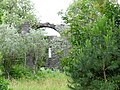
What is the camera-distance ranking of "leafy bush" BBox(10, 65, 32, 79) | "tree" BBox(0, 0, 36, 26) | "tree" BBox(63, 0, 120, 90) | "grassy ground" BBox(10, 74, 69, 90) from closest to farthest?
"tree" BBox(63, 0, 120, 90)
"grassy ground" BBox(10, 74, 69, 90)
"leafy bush" BBox(10, 65, 32, 79)
"tree" BBox(0, 0, 36, 26)

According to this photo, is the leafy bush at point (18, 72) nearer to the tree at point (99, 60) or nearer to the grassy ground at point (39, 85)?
the grassy ground at point (39, 85)

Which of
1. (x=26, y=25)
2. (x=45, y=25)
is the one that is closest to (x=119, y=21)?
(x=26, y=25)

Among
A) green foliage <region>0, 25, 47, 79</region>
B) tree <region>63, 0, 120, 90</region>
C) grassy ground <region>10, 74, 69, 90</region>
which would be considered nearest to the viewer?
tree <region>63, 0, 120, 90</region>

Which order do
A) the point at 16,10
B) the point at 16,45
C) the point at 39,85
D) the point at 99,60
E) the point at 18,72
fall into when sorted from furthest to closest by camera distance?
the point at 16,10
the point at 18,72
the point at 16,45
the point at 39,85
the point at 99,60

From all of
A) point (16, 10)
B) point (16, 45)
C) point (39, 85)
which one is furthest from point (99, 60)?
point (16, 10)

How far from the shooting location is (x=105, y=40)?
4891 millimetres

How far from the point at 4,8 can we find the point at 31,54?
47.8 feet

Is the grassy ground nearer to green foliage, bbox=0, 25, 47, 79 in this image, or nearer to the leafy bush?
green foliage, bbox=0, 25, 47, 79

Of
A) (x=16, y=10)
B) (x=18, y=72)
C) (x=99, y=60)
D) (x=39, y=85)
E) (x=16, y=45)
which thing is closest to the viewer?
(x=99, y=60)

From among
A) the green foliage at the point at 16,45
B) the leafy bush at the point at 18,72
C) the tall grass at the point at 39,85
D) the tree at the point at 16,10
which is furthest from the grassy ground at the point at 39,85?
the tree at the point at 16,10

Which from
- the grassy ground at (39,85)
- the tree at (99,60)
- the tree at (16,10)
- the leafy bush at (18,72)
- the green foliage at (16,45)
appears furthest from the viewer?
the tree at (16,10)

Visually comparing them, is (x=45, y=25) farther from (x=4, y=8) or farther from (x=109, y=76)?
(x=109, y=76)

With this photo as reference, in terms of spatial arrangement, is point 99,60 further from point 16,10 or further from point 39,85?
point 16,10

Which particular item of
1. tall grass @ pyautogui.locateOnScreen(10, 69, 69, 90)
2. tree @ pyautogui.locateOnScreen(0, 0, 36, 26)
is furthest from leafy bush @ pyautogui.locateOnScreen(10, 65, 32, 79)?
tree @ pyautogui.locateOnScreen(0, 0, 36, 26)
